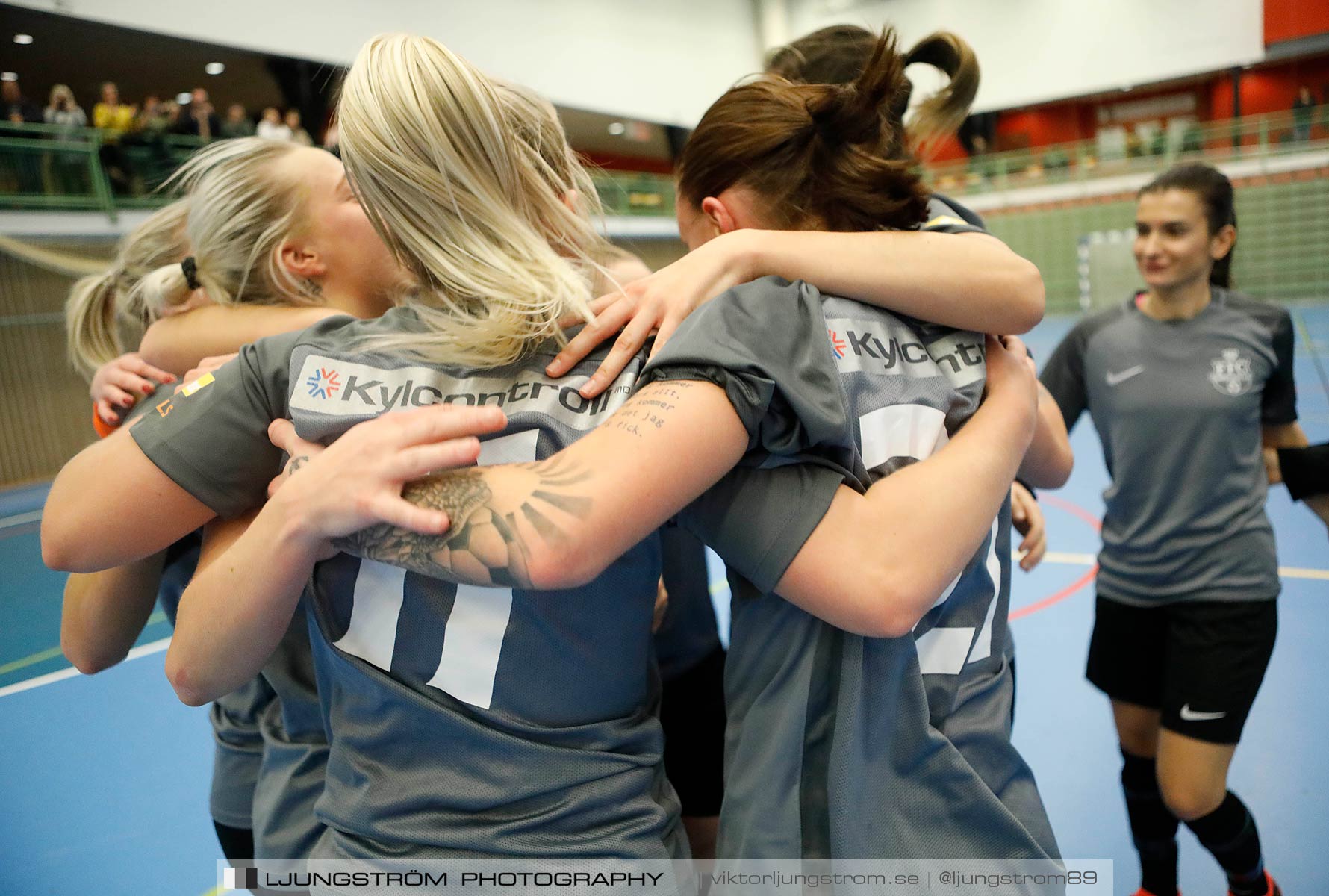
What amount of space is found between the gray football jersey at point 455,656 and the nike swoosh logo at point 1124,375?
7.51ft

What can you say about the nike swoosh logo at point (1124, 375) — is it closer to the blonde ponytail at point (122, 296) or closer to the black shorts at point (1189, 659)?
the black shorts at point (1189, 659)

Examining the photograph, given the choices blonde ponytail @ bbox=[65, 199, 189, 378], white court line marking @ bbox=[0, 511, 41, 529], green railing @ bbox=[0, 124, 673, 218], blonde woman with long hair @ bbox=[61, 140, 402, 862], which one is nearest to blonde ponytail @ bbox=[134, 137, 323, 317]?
blonde woman with long hair @ bbox=[61, 140, 402, 862]

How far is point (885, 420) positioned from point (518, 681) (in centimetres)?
59

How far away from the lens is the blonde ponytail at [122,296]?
1979 mm

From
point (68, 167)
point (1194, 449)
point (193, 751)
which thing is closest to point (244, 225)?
point (193, 751)

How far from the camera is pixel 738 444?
986mm

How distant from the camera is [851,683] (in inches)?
44.0

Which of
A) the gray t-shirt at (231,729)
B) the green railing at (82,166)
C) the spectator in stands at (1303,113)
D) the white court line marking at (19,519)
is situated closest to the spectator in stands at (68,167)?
the green railing at (82,166)

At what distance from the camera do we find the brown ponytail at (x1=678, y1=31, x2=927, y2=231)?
4.18ft

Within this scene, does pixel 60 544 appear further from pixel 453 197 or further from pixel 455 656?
pixel 453 197

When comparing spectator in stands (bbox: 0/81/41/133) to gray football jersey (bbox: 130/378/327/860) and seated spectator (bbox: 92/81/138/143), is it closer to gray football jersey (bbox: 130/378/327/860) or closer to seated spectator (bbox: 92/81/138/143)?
seated spectator (bbox: 92/81/138/143)

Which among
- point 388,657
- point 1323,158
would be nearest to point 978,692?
point 388,657

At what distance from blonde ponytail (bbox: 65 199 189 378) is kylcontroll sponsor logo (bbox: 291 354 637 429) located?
3.37 ft

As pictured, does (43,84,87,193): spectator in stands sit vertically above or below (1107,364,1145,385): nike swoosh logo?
above
